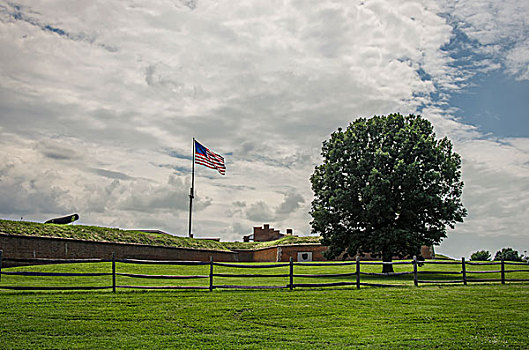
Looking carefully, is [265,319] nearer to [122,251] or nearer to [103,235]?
[122,251]

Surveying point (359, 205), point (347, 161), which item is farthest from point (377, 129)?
point (359, 205)

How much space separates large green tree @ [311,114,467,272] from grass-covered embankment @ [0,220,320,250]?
636 inches

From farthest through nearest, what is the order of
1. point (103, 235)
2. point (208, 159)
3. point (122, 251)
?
point (208, 159), point (122, 251), point (103, 235)

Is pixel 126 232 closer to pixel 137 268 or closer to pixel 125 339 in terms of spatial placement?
pixel 137 268

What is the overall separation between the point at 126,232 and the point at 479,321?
3213 centimetres

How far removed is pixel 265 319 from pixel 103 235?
1055 inches

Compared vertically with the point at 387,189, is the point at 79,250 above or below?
below

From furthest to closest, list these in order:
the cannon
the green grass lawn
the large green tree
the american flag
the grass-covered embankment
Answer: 1. the american flag
2. the cannon
3. the grass-covered embankment
4. the large green tree
5. the green grass lawn

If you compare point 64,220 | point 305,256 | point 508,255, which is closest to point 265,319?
point 64,220

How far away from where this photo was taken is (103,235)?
37.6 m

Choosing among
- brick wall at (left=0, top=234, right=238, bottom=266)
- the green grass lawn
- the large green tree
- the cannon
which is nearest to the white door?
brick wall at (left=0, top=234, right=238, bottom=266)

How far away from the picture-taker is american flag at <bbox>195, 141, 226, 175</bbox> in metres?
46.0

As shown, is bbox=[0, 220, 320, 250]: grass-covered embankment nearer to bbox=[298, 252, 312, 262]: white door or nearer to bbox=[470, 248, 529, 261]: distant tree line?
bbox=[298, 252, 312, 262]: white door

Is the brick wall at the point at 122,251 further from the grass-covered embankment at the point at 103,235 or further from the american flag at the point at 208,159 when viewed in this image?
the american flag at the point at 208,159
